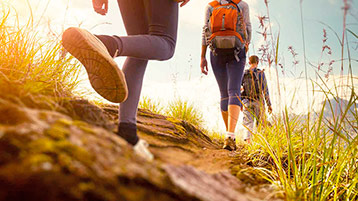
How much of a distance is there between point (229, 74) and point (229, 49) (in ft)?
0.92

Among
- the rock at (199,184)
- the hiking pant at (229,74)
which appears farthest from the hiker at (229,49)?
the rock at (199,184)

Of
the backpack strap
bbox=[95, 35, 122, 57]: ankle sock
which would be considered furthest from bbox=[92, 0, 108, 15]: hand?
the backpack strap

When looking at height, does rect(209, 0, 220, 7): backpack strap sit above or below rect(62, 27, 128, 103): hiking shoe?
above

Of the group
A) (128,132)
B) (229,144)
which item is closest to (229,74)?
(229,144)

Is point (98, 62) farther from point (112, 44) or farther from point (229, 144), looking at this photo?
point (229, 144)

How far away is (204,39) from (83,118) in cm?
245

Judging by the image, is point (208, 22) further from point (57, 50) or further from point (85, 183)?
point (85, 183)

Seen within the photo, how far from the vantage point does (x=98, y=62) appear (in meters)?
1.09

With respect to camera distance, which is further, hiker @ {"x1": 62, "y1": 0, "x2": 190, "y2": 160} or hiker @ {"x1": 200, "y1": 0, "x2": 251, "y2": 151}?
hiker @ {"x1": 200, "y1": 0, "x2": 251, "y2": 151}

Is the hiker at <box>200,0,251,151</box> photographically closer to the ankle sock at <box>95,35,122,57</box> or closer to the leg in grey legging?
the leg in grey legging

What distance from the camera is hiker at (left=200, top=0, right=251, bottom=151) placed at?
Answer: 2596 mm

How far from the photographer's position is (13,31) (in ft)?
6.03

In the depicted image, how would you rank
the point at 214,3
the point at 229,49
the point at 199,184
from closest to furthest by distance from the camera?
the point at 199,184 → the point at 229,49 → the point at 214,3

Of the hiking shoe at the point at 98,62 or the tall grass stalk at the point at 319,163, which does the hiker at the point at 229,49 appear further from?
the hiking shoe at the point at 98,62
